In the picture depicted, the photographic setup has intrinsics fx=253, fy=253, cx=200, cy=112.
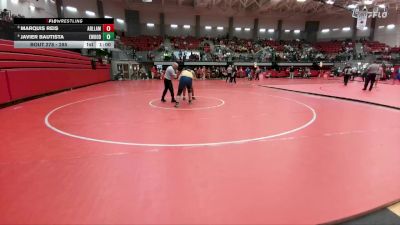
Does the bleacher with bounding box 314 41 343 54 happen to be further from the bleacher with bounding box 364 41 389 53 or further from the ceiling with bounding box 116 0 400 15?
the ceiling with bounding box 116 0 400 15

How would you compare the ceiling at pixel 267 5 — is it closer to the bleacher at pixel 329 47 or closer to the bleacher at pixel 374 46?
the bleacher at pixel 329 47

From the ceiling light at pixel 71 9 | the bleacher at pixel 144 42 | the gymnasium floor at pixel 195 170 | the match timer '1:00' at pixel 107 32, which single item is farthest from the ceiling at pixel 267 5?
the gymnasium floor at pixel 195 170

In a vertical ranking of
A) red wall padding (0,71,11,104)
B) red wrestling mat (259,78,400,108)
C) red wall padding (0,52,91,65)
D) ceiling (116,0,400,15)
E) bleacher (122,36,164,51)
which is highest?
ceiling (116,0,400,15)

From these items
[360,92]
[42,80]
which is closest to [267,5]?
[360,92]

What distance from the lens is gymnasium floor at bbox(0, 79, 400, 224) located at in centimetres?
232

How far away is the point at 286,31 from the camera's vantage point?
1697 inches

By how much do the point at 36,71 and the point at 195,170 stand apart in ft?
32.9

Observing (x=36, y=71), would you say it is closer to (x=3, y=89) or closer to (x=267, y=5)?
(x=3, y=89)

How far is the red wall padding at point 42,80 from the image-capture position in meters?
8.75

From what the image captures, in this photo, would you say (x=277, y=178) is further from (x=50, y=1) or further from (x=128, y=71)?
(x=50, y=1)

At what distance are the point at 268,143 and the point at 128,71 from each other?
77.8ft

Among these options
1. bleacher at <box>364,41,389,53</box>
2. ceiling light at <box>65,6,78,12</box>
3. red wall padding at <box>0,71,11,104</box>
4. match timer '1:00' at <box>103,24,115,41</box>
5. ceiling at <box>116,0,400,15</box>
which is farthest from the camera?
bleacher at <box>364,41,389,53</box>

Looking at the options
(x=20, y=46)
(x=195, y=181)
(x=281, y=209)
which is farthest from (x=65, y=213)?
(x=20, y=46)
